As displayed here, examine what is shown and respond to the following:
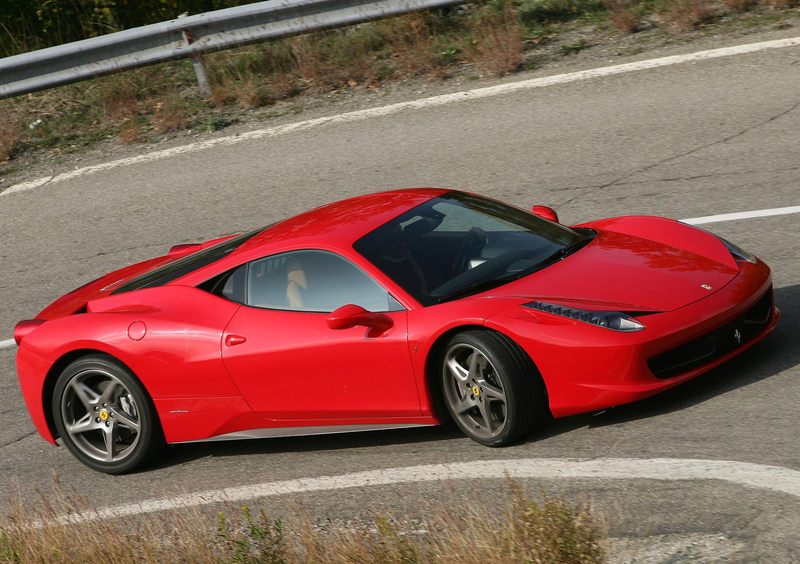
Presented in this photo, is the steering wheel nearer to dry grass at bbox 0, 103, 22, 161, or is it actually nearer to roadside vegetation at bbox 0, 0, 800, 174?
roadside vegetation at bbox 0, 0, 800, 174

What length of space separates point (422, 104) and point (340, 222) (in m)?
5.29

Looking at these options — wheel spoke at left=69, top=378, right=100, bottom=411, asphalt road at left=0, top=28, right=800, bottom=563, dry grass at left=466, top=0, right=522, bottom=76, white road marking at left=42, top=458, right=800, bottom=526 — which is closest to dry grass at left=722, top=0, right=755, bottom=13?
asphalt road at left=0, top=28, right=800, bottom=563

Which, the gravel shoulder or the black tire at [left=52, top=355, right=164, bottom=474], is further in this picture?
the gravel shoulder

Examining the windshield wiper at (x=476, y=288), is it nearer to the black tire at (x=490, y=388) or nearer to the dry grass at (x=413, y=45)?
the black tire at (x=490, y=388)

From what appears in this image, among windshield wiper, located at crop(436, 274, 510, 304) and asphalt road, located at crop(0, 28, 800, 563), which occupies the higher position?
windshield wiper, located at crop(436, 274, 510, 304)

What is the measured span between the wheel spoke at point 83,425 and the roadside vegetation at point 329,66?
5917 mm

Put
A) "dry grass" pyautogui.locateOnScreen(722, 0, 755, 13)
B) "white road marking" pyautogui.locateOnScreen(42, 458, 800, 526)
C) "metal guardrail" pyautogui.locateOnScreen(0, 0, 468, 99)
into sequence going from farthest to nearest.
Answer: "metal guardrail" pyautogui.locateOnScreen(0, 0, 468, 99)
"dry grass" pyautogui.locateOnScreen(722, 0, 755, 13)
"white road marking" pyautogui.locateOnScreen(42, 458, 800, 526)

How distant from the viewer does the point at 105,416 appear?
236 inches

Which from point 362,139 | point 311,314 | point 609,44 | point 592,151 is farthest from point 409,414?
point 609,44

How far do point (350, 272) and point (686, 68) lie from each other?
6198 mm

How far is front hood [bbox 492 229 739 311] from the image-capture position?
497 centimetres

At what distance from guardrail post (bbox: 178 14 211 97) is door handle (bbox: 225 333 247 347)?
704 cm

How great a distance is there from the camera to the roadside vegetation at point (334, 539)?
3.62 metres

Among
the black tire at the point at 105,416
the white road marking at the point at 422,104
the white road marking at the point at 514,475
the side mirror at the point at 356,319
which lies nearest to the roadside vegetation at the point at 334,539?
the white road marking at the point at 514,475
